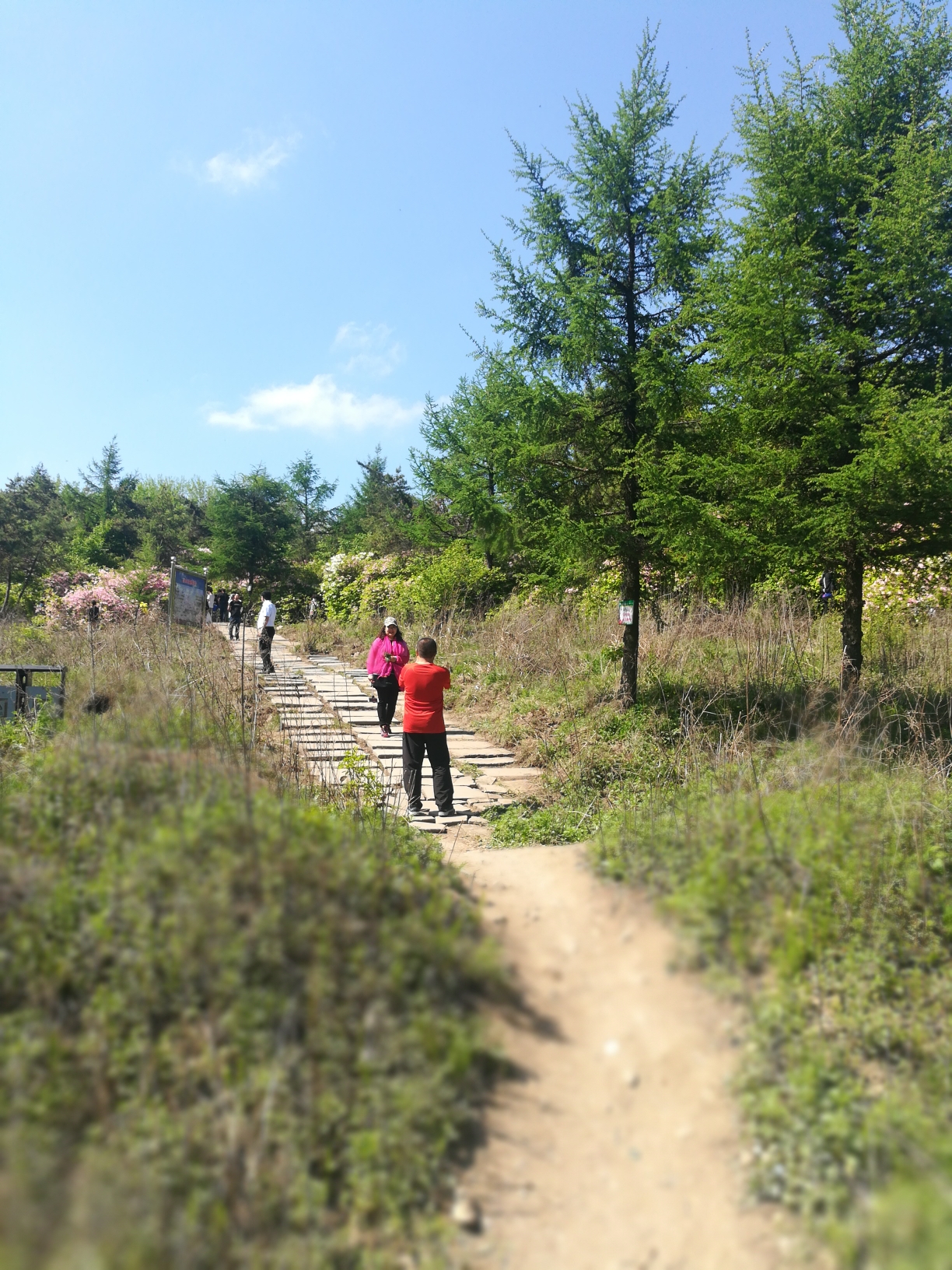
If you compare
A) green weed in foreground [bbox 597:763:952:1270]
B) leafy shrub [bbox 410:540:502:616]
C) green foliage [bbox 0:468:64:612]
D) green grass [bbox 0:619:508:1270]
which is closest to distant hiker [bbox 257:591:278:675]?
leafy shrub [bbox 410:540:502:616]

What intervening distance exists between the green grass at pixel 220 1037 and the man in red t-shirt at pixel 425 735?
10.3ft

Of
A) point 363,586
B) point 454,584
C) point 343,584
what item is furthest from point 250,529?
point 454,584

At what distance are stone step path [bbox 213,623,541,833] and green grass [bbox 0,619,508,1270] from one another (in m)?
2.40

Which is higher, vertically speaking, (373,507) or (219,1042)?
(373,507)

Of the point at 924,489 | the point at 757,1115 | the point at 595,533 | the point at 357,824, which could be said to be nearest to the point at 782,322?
the point at 924,489

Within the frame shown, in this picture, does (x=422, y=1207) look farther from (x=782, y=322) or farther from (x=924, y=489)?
(x=782, y=322)

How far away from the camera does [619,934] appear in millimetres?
4074

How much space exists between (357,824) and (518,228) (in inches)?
293

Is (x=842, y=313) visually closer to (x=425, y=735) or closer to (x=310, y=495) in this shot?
(x=425, y=735)

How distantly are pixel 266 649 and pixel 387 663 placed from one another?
15.7 ft

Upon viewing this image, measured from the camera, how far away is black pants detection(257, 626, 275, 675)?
1334 centimetres

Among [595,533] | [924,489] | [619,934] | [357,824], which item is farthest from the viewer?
[595,533]

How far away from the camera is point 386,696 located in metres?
9.82

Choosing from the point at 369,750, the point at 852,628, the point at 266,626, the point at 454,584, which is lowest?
the point at 369,750
